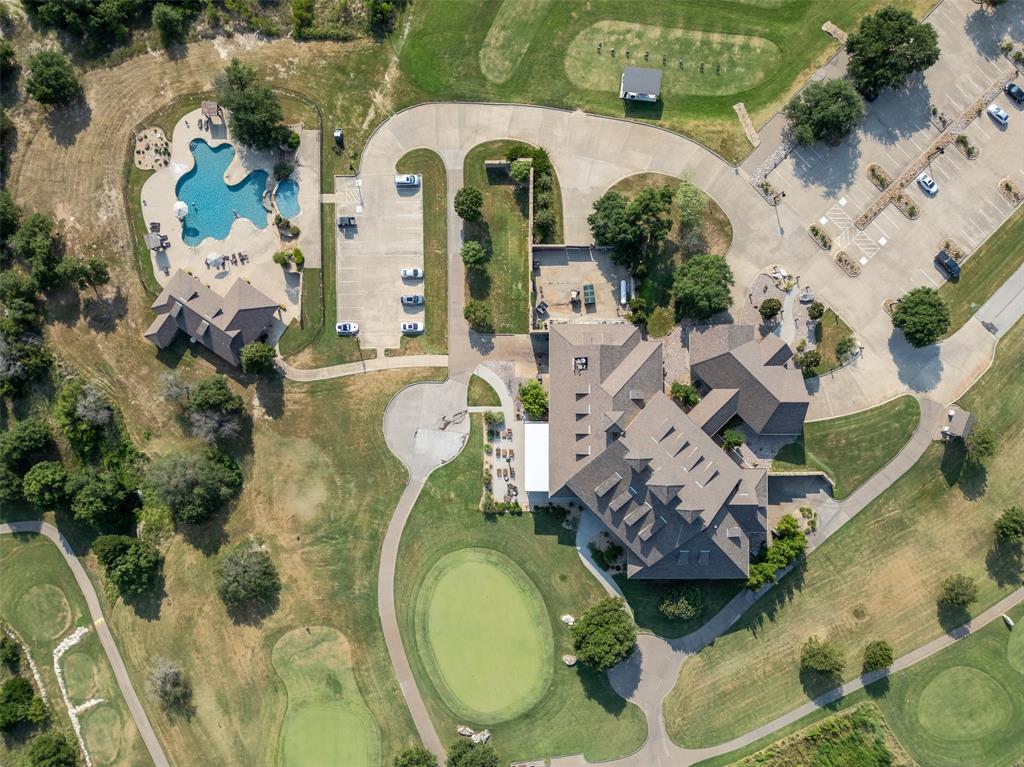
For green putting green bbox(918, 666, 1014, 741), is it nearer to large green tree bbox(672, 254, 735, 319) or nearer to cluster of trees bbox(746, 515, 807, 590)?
cluster of trees bbox(746, 515, 807, 590)

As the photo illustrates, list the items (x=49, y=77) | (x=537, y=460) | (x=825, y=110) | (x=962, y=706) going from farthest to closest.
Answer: (x=962, y=706), (x=537, y=460), (x=49, y=77), (x=825, y=110)

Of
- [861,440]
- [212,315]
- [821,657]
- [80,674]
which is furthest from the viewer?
[80,674]

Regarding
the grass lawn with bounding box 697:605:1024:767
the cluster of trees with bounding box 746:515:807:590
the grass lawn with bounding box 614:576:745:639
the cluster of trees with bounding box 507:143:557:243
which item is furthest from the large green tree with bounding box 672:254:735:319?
the grass lawn with bounding box 697:605:1024:767

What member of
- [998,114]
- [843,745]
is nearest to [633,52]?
[998,114]

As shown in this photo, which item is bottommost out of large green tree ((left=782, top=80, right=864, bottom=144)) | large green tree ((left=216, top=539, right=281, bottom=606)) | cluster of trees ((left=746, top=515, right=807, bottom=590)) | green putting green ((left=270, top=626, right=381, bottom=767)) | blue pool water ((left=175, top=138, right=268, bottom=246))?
green putting green ((left=270, top=626, right=381, bottom=767))

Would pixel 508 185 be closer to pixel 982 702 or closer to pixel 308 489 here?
pixel 308 489

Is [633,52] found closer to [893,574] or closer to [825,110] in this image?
[825,110]

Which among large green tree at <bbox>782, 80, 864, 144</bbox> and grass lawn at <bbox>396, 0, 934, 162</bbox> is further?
grass lawn at <bbox>396, 0, 934, 162</bbox>
